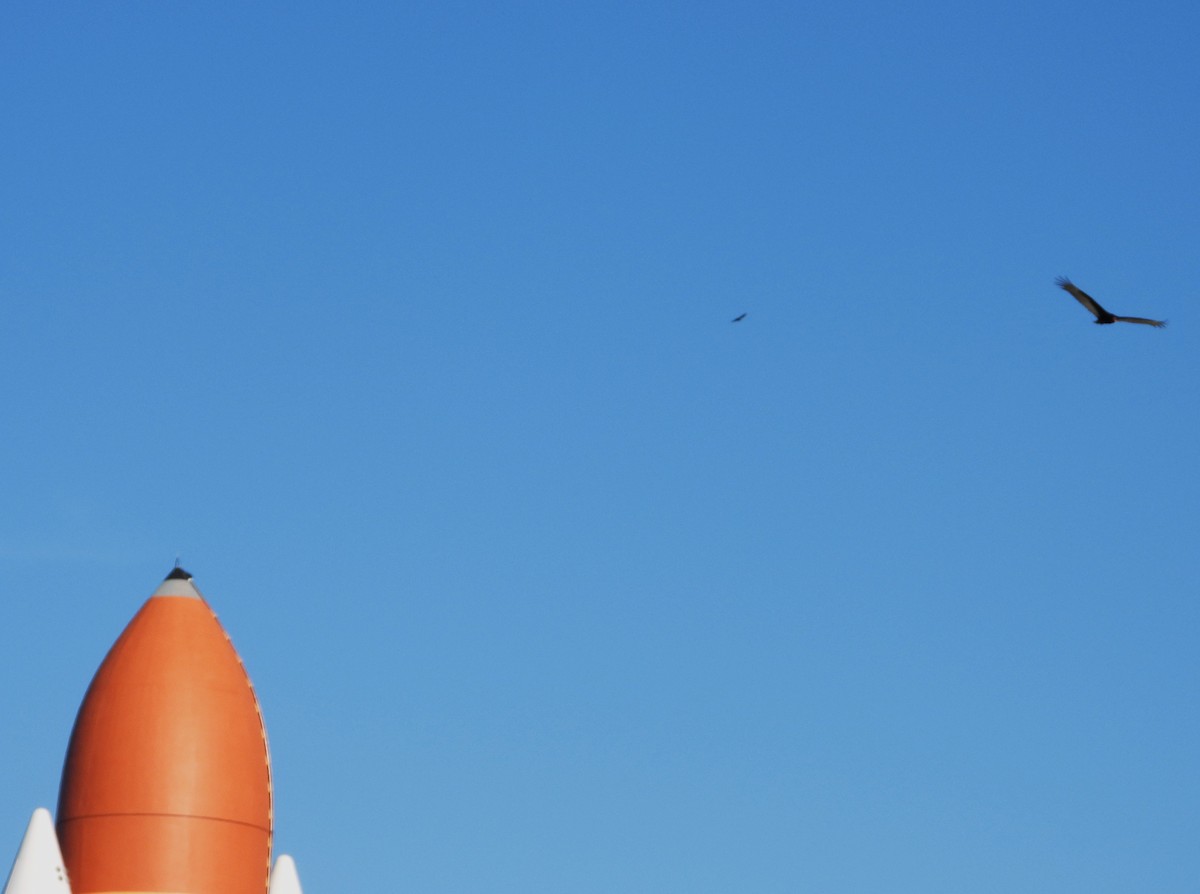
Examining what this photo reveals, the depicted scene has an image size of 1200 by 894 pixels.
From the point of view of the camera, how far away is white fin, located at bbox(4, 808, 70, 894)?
38.4m

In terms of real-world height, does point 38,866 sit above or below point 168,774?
below

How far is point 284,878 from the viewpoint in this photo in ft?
136

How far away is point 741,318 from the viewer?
121 feet

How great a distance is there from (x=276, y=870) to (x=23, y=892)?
17.6ft

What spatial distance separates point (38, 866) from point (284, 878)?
520cm

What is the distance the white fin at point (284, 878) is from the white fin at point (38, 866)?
423 cm

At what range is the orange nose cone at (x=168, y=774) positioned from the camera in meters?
39.9

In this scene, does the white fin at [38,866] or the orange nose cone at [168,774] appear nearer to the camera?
the white fin at [38,866]

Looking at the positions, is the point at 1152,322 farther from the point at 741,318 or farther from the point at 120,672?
the point at 120,672

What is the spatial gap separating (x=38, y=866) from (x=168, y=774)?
3.16 meters

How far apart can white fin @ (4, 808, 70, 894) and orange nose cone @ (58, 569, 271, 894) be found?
42.1 inches

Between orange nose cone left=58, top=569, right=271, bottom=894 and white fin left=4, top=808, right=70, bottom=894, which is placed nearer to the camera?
white fin left=4, top=808, right=70, bottom=894

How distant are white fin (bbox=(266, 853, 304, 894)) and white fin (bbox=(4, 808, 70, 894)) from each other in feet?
13.9

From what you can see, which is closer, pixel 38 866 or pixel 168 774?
pixel 38 866
